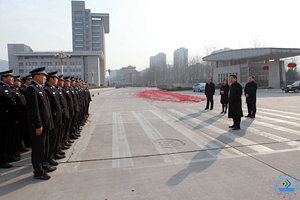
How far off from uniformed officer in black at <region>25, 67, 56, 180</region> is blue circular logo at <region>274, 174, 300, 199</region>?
12.8 ft

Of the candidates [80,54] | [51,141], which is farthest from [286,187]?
[80,54]

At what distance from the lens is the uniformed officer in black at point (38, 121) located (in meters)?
A: 3.66

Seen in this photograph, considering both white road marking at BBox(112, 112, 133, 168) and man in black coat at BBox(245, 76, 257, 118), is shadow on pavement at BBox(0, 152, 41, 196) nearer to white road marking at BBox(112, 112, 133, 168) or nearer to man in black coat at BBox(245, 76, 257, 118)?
white road marking at BBox(112, 112, 133, 168)

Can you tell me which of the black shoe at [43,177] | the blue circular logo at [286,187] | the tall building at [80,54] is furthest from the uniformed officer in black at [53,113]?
the tall building at [80,54]

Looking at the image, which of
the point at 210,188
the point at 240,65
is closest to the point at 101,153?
the point at 210,188

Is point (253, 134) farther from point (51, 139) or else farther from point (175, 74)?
point (175, 74)

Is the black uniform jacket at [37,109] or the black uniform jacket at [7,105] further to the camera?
the black uniform jacket at [7,105]

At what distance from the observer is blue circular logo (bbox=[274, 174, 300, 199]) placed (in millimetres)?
3050

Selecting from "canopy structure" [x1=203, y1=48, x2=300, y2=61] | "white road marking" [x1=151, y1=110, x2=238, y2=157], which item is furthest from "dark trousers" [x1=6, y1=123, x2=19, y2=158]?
"canopy structure" [x1=203, y1=48, x2=300, y2=61]

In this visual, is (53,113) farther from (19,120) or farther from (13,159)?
(13,159)

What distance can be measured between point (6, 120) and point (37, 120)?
148 centimetres

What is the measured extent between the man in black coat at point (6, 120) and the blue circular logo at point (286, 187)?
5.10 m

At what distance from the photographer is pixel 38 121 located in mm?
3639

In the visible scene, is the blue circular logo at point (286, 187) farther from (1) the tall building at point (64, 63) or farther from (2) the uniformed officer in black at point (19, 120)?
(1) the tall building at point (64, 63)
